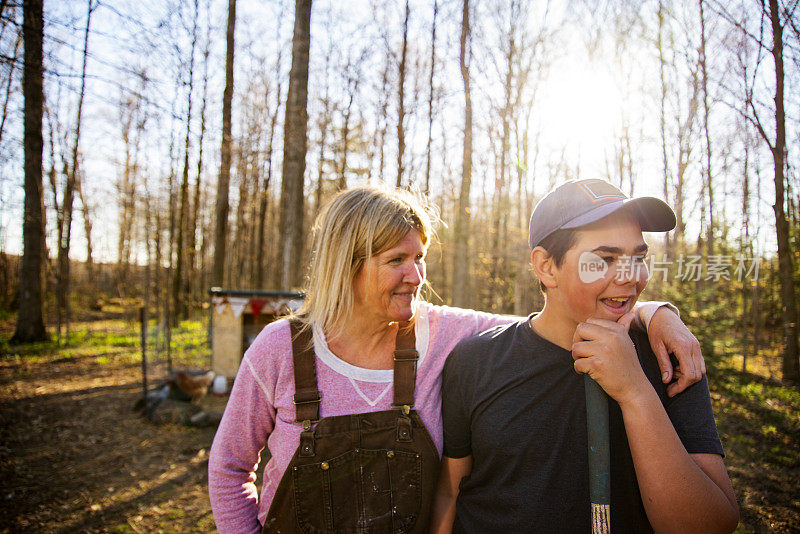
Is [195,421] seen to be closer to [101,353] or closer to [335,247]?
[335,247]

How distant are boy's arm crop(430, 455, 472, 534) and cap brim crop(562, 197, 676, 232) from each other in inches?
39.1

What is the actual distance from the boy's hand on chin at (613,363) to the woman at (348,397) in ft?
1.01

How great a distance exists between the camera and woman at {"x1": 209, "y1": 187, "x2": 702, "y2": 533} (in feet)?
5.00

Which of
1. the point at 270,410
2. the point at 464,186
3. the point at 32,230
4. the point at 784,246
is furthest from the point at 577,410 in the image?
the point at 32,230

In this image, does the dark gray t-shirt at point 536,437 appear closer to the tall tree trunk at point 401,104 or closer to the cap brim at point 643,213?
the cap brim at point 643,213

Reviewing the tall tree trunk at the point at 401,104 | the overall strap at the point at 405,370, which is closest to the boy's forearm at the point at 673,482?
the overall strap at the point at 405,370

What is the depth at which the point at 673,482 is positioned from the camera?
1.11 meters

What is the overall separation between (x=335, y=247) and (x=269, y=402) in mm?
670

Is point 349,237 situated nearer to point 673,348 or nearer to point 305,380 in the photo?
point 305,380

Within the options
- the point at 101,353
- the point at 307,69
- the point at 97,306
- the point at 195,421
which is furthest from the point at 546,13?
the point at 97,306

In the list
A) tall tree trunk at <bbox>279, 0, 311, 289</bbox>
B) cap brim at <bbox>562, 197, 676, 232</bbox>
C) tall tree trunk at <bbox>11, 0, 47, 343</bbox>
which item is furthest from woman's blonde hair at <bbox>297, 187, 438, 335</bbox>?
tall tree trunk at <bbox>11, 0, 47, 343</bbox>

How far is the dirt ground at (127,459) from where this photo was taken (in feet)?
12.2

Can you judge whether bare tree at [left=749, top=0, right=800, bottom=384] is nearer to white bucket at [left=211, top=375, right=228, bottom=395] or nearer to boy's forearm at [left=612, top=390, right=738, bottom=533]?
boy's forearm at [left=612, top=390, right=738, bottom=533]

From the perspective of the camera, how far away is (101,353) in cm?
1082
